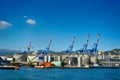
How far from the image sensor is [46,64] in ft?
582

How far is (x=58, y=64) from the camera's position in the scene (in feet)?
616

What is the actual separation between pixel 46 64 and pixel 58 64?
1291 cm
